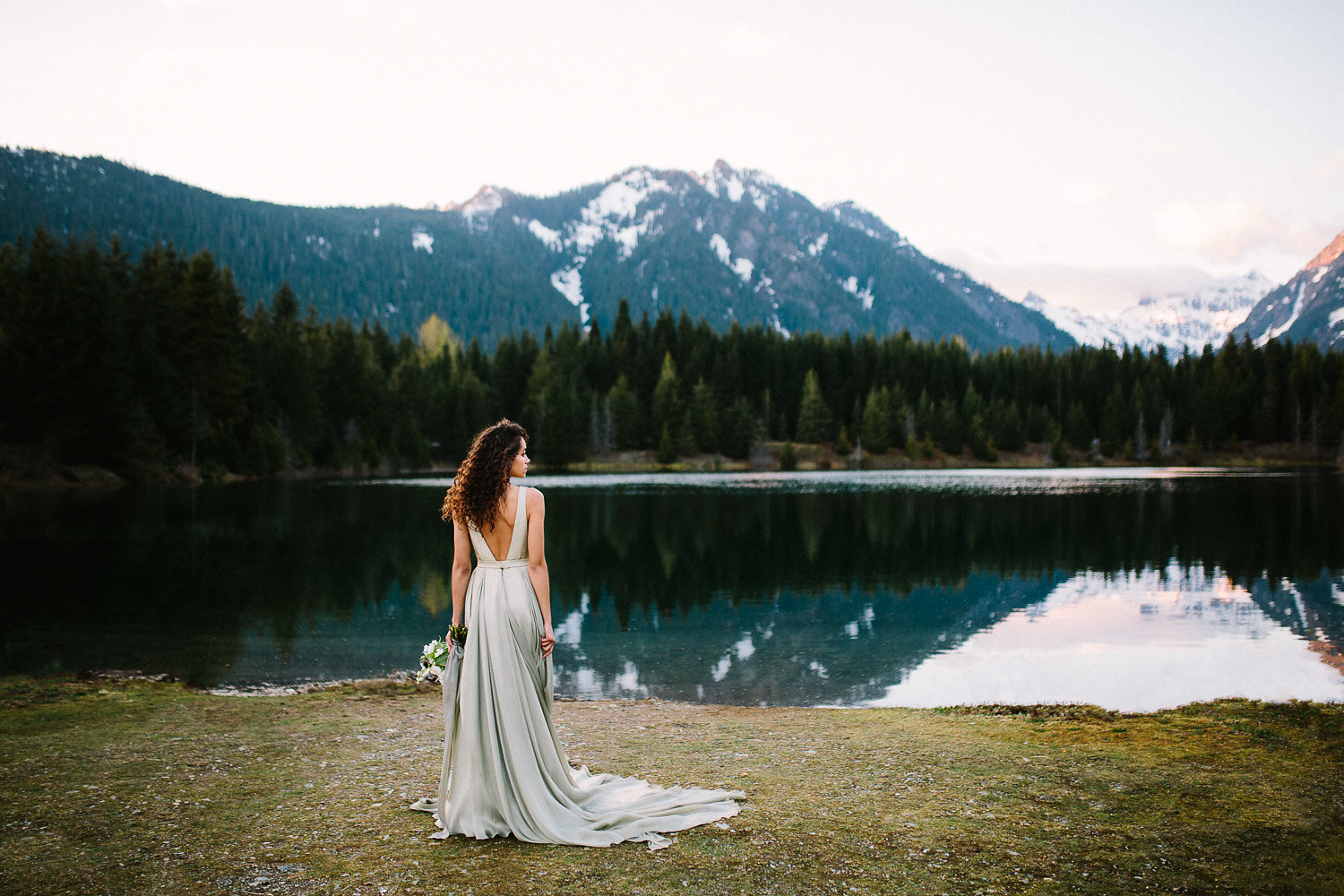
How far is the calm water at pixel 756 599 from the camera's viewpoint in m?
16.3

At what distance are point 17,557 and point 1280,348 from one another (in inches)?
6970

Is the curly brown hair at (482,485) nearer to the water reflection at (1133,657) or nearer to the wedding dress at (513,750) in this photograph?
the wedding dress at (513,750)

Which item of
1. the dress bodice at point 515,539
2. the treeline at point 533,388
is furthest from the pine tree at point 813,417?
the dress bodice at point 515,539

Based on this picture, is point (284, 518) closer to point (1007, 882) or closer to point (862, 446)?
point (1007, 882)

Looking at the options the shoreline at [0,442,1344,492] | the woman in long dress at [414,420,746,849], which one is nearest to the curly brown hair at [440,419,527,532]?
the woman in long dress at [414,420,746,849]

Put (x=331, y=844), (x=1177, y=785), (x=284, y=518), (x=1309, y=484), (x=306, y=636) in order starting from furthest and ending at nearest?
(x=1309, y=484)
(x=284, y=518)
(x=306, y=636)
(x=1177, y=785)
(x=331, y=844)

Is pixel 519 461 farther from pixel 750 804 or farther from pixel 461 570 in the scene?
pixel 750 804

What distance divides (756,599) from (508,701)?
59.6 ft

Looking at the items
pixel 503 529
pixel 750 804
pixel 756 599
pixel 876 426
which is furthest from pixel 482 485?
pixel 876 426

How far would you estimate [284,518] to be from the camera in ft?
149

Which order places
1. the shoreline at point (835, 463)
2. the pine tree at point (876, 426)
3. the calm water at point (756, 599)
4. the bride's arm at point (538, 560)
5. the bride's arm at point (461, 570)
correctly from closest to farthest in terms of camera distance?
the bride's arm at point (538, 560) < the bride's arm at point (461, 570) < the calm water at point (756, 599) < the shoreline at point (835, 463) < the pine tree at point (876, 426)

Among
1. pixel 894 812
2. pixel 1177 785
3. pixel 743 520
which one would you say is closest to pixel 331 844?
pixel 894 812

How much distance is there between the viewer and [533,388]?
125 m

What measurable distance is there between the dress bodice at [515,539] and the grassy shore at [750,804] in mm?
2213
